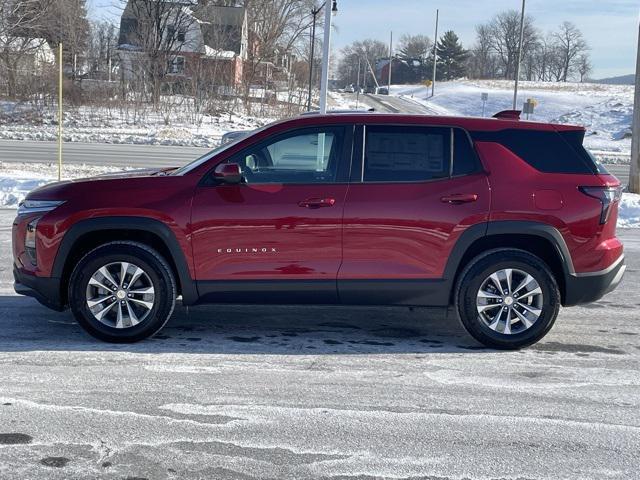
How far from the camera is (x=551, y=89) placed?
256ft

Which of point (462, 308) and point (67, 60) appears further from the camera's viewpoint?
point (67, 60)

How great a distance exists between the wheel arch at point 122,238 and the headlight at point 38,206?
28 cm

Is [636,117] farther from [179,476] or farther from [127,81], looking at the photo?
[127,81]

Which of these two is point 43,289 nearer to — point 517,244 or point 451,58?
point 517,244

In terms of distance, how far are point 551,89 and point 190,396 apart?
257ft

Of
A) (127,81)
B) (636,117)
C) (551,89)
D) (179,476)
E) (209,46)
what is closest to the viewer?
(179,476)

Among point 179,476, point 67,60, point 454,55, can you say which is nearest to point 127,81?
point 67,60

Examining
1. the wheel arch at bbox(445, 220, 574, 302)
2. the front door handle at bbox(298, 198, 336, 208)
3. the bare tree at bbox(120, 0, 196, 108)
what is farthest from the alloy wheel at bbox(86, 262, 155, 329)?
the bare tree at bbox(120, 0, 196, 108)

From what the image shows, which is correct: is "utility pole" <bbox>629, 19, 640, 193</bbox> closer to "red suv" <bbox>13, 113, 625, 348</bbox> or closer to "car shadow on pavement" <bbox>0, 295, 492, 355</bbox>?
"car shadow on pavement" <bbox>0, 295, 492, 355</bbox>

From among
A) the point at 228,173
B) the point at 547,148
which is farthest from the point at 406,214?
the point at 228,173

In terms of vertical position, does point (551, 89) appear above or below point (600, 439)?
above

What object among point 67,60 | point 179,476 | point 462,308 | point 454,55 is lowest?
point 179,476

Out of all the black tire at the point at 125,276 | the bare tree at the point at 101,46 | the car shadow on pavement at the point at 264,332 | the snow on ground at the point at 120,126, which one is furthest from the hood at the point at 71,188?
the bare tree at the point at 101,46

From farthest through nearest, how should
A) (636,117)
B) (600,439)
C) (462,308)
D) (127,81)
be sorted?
1. (127,81)
2. (636,117)
3. (462,308)
4. (600,439)
